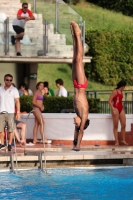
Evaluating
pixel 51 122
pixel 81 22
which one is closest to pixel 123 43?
pixel 81 22

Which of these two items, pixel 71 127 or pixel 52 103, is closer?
pixel 71 127

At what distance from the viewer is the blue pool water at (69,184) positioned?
15031 mm

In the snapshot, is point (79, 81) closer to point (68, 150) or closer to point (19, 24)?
point (68, 150)

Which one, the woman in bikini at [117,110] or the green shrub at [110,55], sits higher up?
the green shrub at [110,55]

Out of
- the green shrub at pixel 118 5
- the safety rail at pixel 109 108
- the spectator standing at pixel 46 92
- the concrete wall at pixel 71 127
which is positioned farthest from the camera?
the green shrub at pixel 118 5

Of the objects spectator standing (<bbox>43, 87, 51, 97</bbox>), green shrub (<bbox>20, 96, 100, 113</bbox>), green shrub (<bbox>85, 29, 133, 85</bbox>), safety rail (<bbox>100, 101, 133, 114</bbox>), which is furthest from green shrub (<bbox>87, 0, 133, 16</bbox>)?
green shrub (<bbox>20, 96, 100, 113</bbox>)

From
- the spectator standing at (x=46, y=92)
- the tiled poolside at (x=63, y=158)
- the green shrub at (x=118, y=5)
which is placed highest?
the green shrub at (x=118, y=5)

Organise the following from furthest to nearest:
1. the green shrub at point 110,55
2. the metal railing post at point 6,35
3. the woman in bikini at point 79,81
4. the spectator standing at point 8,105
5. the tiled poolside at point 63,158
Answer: the green shrub at point 110,55 < the metal railing post at point 6,35 < the spectator standing at point 8,105 < the tiled poolside at point 63,158 < the woman in bikini at point 79,81

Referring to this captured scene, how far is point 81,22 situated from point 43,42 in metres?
1.77

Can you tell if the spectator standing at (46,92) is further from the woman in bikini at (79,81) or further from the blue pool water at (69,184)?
the woman in bikini at (79,81)

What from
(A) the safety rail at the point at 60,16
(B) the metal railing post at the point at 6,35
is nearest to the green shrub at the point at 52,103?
(B) the metal railing post at the point at 6,35

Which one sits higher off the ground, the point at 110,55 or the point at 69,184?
the point at 110,55

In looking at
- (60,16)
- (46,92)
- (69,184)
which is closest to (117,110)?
(69,184)

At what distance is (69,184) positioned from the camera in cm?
1638
